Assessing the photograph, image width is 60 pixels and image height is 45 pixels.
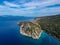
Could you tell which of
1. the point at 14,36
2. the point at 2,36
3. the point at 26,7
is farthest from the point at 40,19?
the point at 2,36

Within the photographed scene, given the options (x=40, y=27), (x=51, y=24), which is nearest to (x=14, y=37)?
(x=40, y=27)

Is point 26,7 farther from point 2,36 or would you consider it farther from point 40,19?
point 2,36
